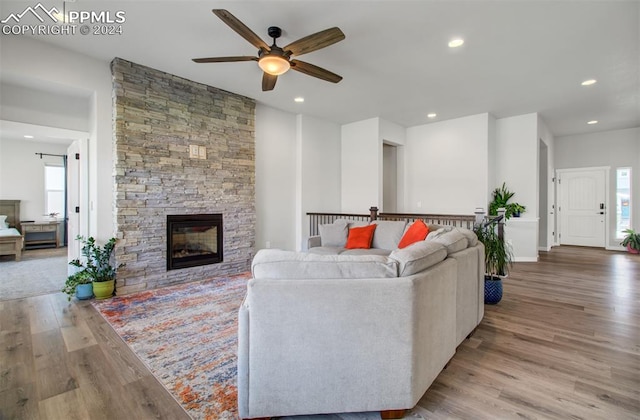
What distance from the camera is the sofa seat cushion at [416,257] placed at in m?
1.59

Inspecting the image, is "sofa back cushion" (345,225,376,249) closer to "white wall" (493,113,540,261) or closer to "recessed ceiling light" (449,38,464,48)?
"recessed ceiling light" (449,38,464,48)

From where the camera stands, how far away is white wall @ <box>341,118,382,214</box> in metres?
6.36

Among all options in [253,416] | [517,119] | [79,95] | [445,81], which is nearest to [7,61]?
[79,95]

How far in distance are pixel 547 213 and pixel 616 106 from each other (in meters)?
2.55

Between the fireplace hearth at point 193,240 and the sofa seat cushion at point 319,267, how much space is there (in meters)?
3.16

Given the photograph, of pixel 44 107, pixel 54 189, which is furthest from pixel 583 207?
pixel 54 189

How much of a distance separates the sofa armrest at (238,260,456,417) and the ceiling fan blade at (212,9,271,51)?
2.04 metres

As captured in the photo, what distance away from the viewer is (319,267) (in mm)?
1529

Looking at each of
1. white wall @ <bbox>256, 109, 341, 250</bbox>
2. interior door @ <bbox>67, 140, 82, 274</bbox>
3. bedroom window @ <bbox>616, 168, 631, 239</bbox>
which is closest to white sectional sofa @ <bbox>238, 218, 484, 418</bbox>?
white wall @ <bbox>256, 109, 341, 250</bbox>

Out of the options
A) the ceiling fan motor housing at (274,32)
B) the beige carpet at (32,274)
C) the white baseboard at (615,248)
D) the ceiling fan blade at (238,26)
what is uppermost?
the ceiling fan motor housing at (274,32)

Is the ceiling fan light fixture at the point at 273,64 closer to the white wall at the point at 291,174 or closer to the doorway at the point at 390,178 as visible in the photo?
the white wall at the point at 291,174

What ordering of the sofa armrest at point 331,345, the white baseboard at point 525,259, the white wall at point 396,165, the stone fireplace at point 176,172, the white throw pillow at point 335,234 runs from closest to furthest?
1. the sofa armrest at point 331,345
2. the stone fireplace at point 176,172
3. the white throw pillow at point 335,234
4. the white baseboard at point 525,259
5. the white wall at point 396,165

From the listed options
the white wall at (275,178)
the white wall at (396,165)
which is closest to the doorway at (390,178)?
the white wall at (396,165)

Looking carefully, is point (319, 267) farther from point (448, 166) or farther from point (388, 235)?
point (448, 166)
